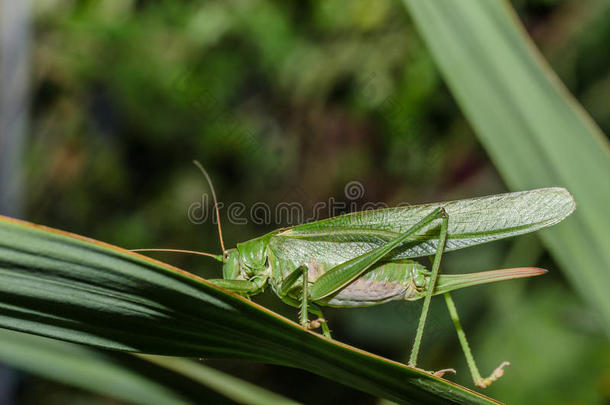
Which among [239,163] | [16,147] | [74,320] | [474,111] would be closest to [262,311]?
[74,320]

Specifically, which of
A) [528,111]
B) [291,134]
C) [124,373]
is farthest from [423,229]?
[291,134]

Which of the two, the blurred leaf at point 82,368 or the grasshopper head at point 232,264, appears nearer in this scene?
the blurred leaf at point 82,368

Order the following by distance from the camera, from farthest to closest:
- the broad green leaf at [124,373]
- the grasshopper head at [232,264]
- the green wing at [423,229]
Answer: the grasshopper head at [232,264] → the green wing at [423,229] → the broad green leaf at [124,373]

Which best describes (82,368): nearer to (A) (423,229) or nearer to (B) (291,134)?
(A) (423,229)

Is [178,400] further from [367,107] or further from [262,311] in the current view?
[367,107]

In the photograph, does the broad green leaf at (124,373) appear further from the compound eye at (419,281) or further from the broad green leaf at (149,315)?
the compound eye at (419,281)

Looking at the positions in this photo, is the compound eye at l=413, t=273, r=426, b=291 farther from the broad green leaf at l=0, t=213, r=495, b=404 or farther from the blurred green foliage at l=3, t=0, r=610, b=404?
the blurred green foliage at l=3, t=0, r=610, b=404

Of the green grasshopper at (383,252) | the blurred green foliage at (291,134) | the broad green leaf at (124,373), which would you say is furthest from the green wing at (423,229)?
the blurred green foliage at (291,134)

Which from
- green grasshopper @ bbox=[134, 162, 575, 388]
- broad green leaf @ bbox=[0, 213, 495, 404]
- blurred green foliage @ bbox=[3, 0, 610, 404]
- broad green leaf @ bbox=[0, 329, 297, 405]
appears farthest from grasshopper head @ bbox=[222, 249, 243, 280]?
blurred green foliage @ bbox=[3, 0, 610, 404]
